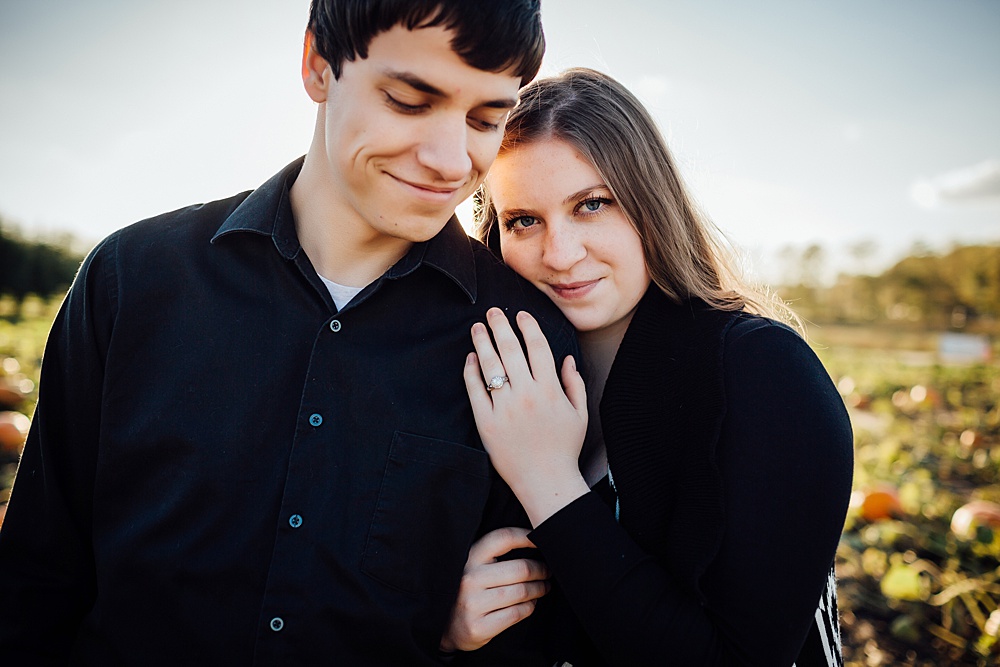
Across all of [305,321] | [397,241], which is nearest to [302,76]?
[397,241]

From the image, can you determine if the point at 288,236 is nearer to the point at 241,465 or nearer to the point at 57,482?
the point at 241,465

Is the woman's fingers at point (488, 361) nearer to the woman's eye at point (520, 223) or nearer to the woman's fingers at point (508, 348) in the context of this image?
the woman's fingers at point (508, 348)

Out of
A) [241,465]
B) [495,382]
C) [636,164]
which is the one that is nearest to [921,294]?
[636,164]

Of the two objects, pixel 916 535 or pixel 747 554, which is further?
pixel 916 535

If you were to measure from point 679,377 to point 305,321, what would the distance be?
39.5 inches

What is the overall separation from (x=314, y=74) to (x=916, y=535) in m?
4.49

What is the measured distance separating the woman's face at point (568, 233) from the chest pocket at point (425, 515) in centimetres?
58

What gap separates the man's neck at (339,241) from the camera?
174cm

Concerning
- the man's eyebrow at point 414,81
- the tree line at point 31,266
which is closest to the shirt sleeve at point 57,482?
the man's eyebrow at point 414,81

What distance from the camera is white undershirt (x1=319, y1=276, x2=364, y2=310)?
5.63 feet

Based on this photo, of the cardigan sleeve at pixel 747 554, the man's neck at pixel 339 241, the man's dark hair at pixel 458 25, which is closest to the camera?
the man's dark hair at pixel 458 25

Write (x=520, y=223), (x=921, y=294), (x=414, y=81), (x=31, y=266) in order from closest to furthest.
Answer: (x=414, y=81), (x=520, y=223), (x=31, y=266), (x=921, y=294)

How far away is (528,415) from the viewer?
1.70 meters

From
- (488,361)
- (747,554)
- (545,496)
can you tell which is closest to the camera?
(747,554)
